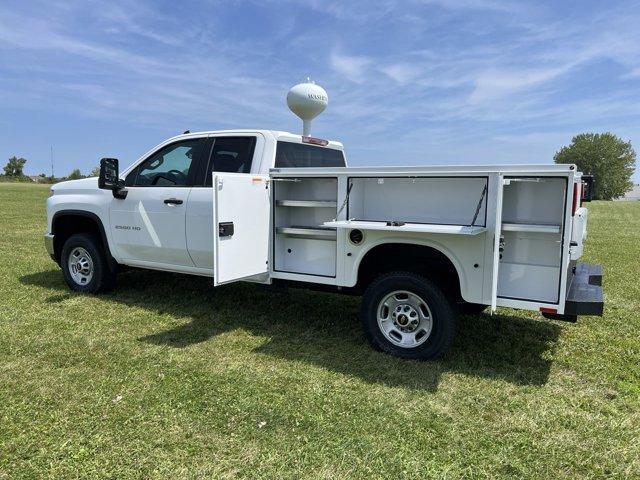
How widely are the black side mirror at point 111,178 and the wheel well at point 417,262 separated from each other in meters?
3.08

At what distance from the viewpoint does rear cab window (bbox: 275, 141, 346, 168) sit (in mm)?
5465

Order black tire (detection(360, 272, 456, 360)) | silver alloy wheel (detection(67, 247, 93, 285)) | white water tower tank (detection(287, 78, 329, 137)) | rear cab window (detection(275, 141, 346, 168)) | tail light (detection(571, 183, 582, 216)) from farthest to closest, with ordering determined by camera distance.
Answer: white water tower tank (detection(287, 78, 329, 137)) → silver alloy wheel (detection(67, 247, 93, 285)) → rear cab window (detection(275, 141, 346, 168)) → black tire (detection(360, 272, 456, 360)) → tail light (detection(571, 183, 582, 216))

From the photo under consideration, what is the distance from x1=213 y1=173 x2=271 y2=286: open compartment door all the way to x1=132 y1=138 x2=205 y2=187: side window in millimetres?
1117

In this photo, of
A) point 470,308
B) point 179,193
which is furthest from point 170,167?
point 470,308

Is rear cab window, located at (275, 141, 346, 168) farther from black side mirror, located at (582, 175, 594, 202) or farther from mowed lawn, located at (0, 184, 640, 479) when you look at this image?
black side mirror, located at (582, 175, 594, 202)

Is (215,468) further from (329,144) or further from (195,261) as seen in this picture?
(329,144)

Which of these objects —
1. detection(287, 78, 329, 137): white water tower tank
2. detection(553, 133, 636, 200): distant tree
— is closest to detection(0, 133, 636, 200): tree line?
detection(553, 133, 636, 200): distant tree

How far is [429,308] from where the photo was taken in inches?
167

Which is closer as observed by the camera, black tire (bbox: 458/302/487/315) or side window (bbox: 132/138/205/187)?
black tire (bbox: 458/302/487/315)

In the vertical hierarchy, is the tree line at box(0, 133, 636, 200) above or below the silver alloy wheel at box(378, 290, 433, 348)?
above

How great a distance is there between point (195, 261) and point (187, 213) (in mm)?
544

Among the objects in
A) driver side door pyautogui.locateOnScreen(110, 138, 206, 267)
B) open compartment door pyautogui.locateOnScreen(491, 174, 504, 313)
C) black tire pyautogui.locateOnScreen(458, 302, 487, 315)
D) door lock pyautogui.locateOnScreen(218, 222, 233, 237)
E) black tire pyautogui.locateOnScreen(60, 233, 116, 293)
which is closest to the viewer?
open compartment door pyautogui.locateOnScreen(491, 174, 504, 313)

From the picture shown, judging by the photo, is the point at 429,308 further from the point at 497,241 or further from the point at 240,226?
the point at 240,226

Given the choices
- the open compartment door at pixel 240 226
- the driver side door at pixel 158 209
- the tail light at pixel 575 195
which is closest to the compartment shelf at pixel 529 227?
the tail light at pixel 575 195
